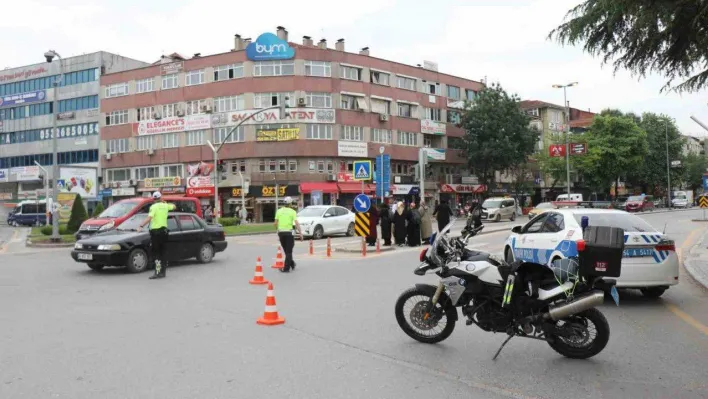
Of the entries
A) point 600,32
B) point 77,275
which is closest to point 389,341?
point 600,32

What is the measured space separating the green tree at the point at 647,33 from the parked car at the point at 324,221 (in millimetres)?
18642

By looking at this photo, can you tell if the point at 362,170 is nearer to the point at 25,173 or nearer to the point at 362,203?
the point at 362,203

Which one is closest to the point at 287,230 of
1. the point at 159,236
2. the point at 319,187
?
the point at 159,236

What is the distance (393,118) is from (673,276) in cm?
4654

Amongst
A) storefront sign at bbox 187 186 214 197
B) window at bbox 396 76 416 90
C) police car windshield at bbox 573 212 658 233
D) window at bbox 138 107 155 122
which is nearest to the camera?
police car windshield at bbox 573 212 658 233

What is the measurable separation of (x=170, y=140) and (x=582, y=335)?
51.4 m

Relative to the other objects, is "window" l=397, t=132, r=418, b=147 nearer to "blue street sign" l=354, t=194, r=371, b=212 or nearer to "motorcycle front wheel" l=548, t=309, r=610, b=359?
"blue street sign" l=354, t=194, r=371, b=212

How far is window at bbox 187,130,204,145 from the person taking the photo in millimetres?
51031

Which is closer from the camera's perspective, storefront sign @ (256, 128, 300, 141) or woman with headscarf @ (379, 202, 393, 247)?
woman with headscarf @ (379, 202, 393, 247)

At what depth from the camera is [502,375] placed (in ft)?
16.9

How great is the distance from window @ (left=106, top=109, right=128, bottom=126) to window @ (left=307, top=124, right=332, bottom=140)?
1987 cm

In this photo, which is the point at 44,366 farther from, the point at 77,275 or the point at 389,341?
the point at 77,275

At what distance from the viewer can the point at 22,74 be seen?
65.8m

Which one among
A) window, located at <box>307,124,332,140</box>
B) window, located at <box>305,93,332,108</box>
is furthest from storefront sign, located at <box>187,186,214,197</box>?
window, located at <box>305,93,332,108</box>
